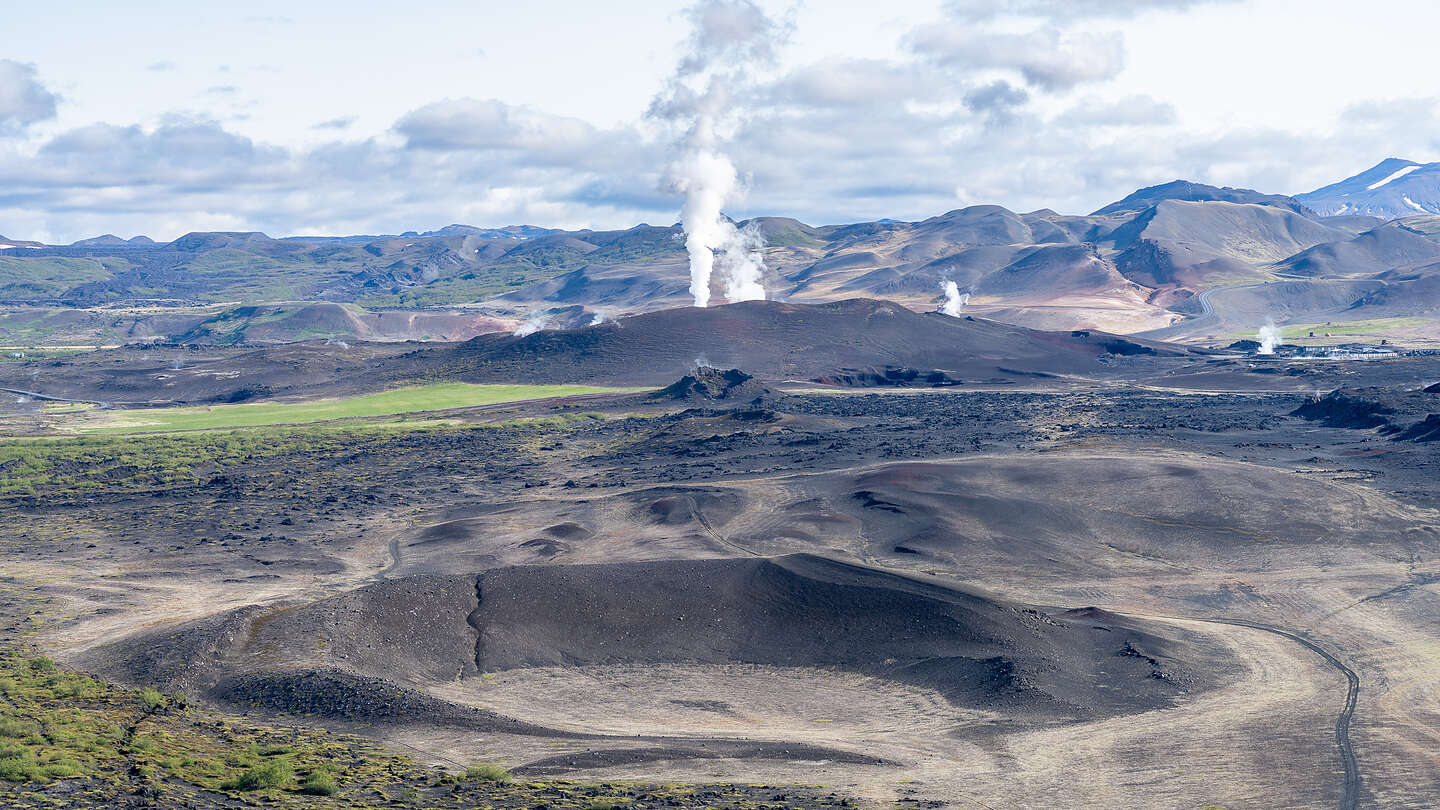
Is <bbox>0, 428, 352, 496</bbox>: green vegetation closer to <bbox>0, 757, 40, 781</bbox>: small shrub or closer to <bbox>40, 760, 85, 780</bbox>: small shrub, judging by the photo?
<bbox>40, 760, 85, 780</bbox>: small shrub

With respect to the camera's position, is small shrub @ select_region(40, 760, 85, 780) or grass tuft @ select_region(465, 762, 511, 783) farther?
grass tuft @ select_region(465, 762, 511, 783)

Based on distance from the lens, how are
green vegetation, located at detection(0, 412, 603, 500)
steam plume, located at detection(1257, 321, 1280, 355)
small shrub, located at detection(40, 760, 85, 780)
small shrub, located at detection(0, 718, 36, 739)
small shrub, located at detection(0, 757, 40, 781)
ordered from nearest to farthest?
small shrub, located at detection(0, 757, 40, 781), small shrub, located at detection(40, 760, 85, 780), small shrub, located at detection(0, 718, 36, 739), green vegetation, located at detection(0, 412, 603, 500), steam plume, located at detection(1257, 321, 1280, 355)

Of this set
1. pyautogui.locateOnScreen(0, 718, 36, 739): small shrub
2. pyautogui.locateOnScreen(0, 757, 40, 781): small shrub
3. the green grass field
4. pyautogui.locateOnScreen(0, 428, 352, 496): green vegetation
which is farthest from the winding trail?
the green grass field

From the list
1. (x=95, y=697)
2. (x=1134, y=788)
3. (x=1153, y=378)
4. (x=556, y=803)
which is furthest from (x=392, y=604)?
(x=1153, y=378)

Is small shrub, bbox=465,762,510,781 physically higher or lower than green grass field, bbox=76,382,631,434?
lower

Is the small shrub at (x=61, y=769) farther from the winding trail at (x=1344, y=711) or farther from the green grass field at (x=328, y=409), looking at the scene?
the green grass field at (x=328, y=409)

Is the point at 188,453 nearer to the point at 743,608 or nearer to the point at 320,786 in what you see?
the point at 743,608

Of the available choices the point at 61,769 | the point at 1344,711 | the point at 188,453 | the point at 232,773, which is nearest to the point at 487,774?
the point at 232,773
